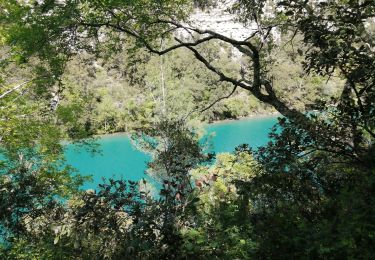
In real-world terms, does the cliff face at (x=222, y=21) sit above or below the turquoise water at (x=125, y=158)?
below

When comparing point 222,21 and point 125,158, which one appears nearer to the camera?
point 222,21

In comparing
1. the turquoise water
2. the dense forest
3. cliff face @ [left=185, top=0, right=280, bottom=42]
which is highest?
the turquoise water

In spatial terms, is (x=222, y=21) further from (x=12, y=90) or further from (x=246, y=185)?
(x=12, y=90)

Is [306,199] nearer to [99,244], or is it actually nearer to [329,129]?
[329,129]

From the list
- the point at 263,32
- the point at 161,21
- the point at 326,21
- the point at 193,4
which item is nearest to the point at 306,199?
the point at 326,21

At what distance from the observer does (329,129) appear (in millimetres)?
4191

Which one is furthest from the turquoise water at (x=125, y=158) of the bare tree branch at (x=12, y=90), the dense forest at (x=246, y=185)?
the dense forest at (x=246, y=185)

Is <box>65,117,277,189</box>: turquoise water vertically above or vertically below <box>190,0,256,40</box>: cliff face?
above

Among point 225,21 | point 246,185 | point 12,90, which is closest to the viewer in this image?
point 246,185

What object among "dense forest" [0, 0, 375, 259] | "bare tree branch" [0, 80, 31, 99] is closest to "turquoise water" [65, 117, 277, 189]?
"bare tree branch" [0, 80, 31, 99]

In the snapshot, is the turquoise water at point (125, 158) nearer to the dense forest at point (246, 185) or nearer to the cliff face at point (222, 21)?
the cliff face at point (222, 21)

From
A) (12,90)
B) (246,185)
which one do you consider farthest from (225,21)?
(12,90)

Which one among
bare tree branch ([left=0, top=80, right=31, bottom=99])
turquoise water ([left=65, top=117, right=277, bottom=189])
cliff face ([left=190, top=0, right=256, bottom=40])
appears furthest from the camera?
turquoise water ([left=65, top=117, right=277, bottom=189])

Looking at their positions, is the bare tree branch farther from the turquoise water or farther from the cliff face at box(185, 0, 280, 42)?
the turquoise water
